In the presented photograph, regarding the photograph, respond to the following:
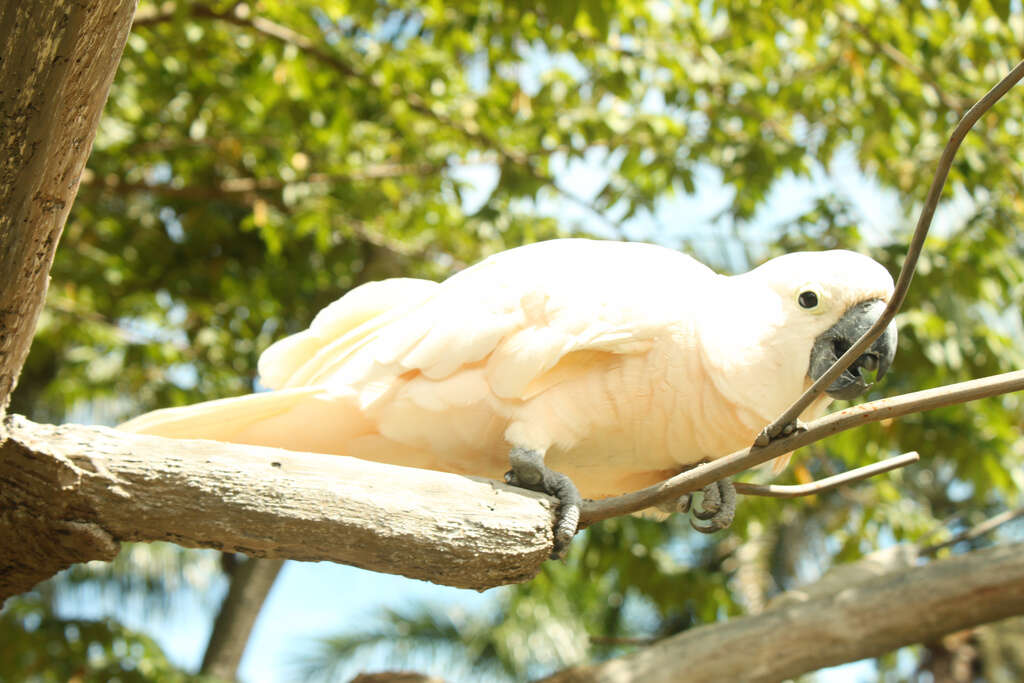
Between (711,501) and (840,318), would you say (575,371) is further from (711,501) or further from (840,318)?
(840,318)

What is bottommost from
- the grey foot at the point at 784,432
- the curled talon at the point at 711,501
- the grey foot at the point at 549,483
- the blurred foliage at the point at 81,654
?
the blurred foliage at the point at 81,654

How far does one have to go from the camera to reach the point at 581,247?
1.88 metres

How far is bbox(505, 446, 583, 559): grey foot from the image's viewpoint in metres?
1.59

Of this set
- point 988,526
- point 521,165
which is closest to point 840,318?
point 988,526

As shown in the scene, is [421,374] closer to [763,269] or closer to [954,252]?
[763,269]

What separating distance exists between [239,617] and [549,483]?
342cm

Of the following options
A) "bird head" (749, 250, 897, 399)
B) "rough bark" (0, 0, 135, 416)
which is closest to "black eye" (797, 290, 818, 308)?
"bird head" (749, 250, 897, 399)

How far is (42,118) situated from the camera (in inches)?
44.6

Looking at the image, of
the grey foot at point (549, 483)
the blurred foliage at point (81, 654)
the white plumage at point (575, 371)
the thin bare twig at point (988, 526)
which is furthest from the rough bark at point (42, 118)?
the thin bare twig at point (988, 526)

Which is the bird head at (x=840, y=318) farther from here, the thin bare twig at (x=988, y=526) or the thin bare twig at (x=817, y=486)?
the thin bare twig at (x=988, y=526)

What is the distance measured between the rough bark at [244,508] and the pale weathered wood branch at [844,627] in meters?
1.59

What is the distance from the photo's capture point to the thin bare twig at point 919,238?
3.94 feet

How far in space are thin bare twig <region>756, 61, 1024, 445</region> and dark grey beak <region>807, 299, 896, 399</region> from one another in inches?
9.7

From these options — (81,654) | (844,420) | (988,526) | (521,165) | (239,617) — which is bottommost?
(81,654)
